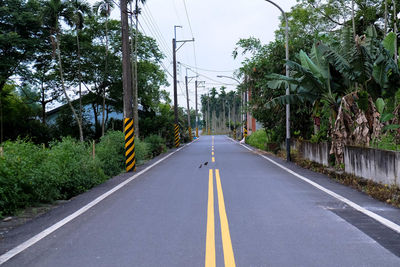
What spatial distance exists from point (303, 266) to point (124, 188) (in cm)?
697

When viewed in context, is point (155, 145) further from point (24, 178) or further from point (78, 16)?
point (24, 178)

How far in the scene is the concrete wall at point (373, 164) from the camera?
8933mm

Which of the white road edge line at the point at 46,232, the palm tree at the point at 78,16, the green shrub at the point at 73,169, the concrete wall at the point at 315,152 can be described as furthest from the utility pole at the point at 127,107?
the palm tree at the point at 78,16

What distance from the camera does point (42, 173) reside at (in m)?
8.32

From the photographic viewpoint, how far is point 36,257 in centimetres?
479

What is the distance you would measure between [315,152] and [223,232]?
1111cm

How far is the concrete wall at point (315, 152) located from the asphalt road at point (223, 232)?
4984mm

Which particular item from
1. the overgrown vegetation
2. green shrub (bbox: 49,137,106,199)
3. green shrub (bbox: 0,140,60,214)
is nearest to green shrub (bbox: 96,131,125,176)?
the overgrown vegetation

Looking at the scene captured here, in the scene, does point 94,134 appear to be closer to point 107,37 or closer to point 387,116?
point 107,37

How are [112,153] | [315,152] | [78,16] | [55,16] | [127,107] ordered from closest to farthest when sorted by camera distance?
[112,153] → [127,107] → [315,152] → [55,16] → [78,16]

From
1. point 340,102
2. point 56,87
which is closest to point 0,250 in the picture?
point 340,102

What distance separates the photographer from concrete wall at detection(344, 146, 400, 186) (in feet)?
29.3

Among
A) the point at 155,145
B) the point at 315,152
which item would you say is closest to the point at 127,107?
the point at 315,152

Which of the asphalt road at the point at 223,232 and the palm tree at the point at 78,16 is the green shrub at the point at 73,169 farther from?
the palm tree at the point at 78,16
